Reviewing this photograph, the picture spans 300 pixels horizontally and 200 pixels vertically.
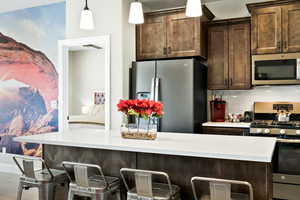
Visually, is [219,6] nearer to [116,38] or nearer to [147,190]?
[116,38]

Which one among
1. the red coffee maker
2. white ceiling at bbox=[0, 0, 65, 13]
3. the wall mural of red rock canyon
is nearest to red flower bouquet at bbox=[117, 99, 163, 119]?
the red coffee maker

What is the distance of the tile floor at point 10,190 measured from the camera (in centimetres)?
372

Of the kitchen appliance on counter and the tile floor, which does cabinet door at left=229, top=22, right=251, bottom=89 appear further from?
the tile floor

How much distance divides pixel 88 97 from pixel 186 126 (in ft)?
13.1

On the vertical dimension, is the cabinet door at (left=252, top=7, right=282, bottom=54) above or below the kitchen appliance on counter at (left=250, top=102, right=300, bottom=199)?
above

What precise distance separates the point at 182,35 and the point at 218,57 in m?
0.63

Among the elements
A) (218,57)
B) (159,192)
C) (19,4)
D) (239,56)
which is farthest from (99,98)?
(159,192)

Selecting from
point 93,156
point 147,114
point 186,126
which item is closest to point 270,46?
point 186,126

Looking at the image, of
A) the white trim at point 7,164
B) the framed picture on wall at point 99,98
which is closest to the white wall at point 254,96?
the framed picture on wall at point 99,98

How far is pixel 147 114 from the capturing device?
253 cm

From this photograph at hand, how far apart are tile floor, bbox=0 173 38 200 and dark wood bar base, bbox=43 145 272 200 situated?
1.24m

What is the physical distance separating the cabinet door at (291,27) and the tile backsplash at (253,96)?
626mm

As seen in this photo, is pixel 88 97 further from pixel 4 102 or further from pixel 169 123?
pixel 169 123

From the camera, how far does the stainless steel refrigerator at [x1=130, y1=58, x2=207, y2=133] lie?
12.6 ft
